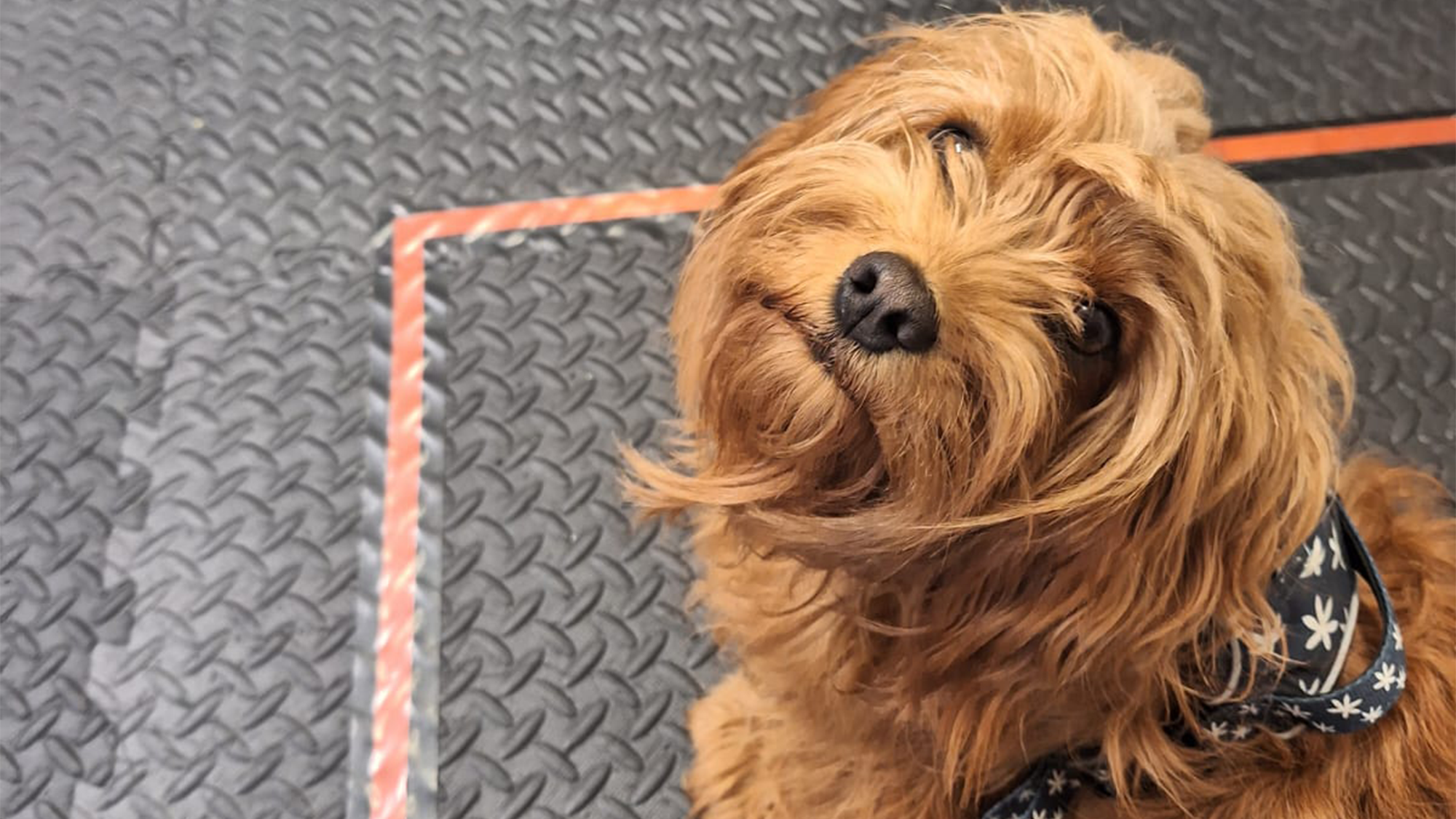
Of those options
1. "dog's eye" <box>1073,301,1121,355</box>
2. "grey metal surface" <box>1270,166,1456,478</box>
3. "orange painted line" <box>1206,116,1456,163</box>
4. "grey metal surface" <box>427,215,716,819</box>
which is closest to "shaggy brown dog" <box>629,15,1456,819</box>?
"dog's eye" <box>1073,301,1121,355</box>

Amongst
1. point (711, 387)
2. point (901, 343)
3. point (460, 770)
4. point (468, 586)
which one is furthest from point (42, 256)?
point (901, 343)

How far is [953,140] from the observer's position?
71 cm

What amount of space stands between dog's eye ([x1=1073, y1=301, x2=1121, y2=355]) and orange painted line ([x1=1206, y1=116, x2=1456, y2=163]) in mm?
954

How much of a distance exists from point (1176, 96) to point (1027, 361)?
29 centimetres

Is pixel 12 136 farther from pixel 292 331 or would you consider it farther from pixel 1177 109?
pixel 1177 109

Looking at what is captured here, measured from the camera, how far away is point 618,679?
1158 millimetres

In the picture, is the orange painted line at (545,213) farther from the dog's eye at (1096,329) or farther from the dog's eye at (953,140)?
the dog's eye at (1096,329)

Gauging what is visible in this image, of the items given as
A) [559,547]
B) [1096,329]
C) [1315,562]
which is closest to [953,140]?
[1096,329]

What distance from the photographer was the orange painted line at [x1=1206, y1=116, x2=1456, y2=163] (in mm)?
1480

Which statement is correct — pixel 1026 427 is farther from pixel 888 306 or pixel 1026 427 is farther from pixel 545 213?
pixel 545 213

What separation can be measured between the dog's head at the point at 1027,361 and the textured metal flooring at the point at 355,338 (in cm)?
51

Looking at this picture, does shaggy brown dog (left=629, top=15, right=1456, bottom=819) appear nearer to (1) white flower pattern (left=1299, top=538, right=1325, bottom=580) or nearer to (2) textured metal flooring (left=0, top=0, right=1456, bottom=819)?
(1) white flower pattern (left=1299, top=538, right=1325, bottom=580)

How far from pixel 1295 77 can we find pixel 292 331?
52.2 inches

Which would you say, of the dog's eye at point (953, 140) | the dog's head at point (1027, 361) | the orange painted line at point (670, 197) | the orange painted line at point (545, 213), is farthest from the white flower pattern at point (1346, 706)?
the orange painted line at point (545, 213)
